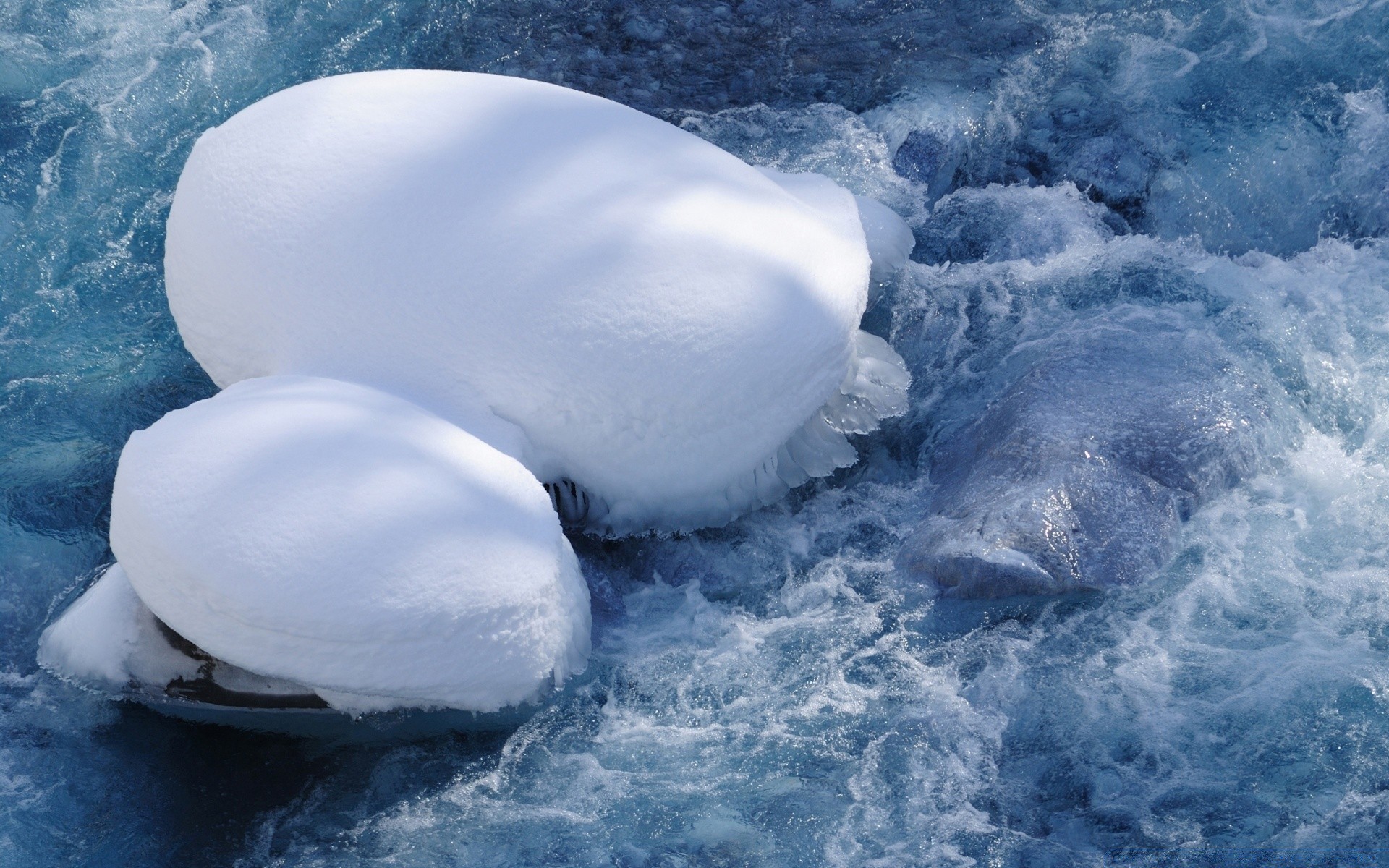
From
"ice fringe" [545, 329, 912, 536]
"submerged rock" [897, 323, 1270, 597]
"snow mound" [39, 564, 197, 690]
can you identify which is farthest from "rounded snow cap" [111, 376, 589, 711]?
"submerged rock" [897, 323, 1270, 597]

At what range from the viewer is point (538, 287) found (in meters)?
4.74

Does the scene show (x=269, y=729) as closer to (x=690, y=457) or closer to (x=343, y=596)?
(x=343, y=596)

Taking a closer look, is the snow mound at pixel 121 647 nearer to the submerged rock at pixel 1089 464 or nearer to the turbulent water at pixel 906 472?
the turbulent water at pixel 906 472

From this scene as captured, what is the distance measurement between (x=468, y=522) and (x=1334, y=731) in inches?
113

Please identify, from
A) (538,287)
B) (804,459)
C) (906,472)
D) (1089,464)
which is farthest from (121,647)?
(1089,464)

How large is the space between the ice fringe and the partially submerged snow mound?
0.01 m

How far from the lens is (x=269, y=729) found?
4.62 metres

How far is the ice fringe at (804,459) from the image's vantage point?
→ 5027mm

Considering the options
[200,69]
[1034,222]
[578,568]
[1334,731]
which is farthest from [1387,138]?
[200,69]

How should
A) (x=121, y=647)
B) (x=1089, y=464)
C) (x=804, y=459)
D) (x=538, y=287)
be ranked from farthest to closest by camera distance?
(x=804, y=459) < (x=1089, y=464) < (x=538, y=287) < (x=121, y=647)

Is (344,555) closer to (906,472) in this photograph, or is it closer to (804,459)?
(804,459)

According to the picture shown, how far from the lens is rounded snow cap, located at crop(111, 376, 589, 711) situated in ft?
13.4

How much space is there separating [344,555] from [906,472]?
2334mm

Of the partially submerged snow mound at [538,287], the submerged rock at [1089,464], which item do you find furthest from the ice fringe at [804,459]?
the submerged rock at [1089,464]
